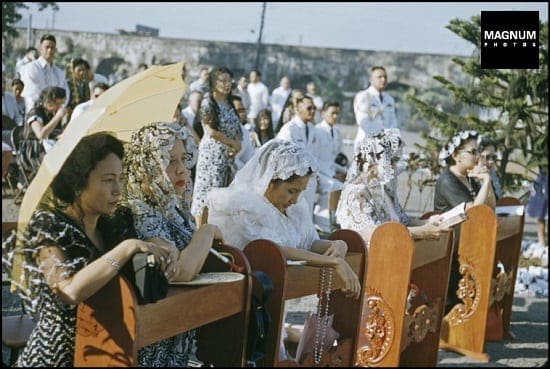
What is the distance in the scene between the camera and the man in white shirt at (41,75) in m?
9.87

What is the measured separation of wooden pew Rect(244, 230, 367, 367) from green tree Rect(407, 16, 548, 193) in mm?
5549

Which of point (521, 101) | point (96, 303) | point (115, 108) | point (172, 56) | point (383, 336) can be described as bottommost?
point (383, 336)

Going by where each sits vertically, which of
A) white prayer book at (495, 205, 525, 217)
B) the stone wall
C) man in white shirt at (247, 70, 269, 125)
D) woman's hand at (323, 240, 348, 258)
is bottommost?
woman's hand at (323, 240, 348, 258)

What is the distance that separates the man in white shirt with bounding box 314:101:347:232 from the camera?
9086mm

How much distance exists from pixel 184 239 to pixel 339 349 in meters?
1.15

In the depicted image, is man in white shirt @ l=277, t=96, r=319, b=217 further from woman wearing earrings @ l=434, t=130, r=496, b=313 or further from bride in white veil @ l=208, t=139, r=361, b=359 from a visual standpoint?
bride in white veil @ l=208, t=139, r=361, b=359

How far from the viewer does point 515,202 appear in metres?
7.00

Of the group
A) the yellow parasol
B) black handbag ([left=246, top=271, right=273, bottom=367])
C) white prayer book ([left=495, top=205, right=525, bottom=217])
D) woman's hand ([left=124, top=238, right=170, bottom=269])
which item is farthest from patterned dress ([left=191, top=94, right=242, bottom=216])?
woman's hand ([left=124, top=238, right=170, bottom=269])

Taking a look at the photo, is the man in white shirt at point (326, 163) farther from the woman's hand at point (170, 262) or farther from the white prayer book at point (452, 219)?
the woman's hand at point (170, 262)

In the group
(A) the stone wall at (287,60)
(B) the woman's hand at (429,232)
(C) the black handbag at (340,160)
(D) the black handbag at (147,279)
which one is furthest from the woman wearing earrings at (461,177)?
(A) the stone wall at (287,60)

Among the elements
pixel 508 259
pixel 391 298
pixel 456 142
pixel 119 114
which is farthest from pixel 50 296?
pixel 508 259

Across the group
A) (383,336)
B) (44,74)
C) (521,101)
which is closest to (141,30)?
(44,74)

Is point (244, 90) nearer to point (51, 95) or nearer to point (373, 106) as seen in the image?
point (373, 106)

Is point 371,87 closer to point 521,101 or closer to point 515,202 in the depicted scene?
point 521,101
